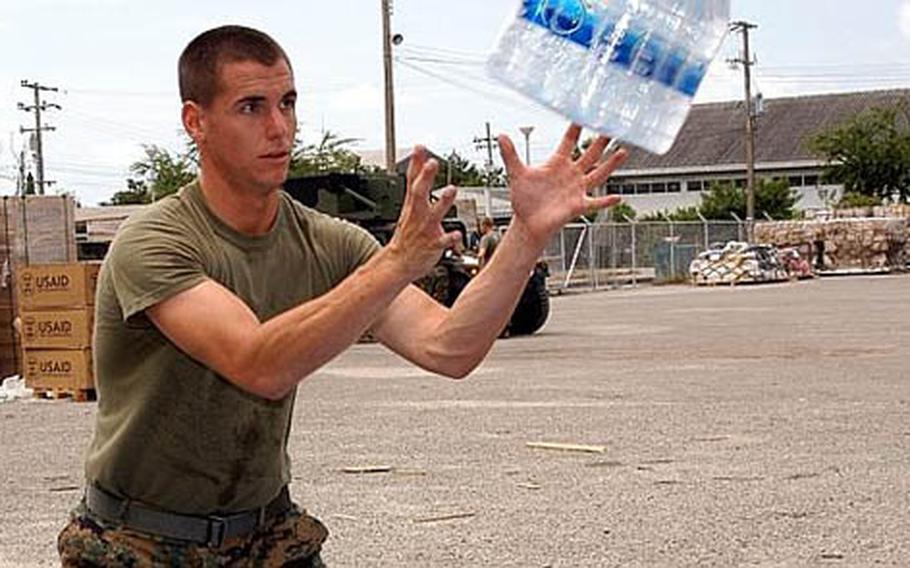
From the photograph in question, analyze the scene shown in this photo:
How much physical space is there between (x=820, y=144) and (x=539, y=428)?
8003cm

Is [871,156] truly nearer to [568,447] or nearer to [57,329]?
[57,329]

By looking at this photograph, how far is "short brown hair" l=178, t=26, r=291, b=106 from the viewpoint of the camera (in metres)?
3.57

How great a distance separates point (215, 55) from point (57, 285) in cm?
1335

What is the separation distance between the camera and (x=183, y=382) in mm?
3646

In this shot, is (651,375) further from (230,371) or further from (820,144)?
(820,144)

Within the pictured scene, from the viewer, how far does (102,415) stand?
3756mm

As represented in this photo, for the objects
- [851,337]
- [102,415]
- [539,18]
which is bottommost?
[851,337]

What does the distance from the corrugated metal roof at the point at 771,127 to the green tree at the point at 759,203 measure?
48.2 feet

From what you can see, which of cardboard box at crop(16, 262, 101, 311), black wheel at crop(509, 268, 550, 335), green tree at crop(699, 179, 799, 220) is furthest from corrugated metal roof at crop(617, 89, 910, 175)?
cardboard box at crop(16, 262, 101, 311)

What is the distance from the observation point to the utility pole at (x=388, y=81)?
4047cm

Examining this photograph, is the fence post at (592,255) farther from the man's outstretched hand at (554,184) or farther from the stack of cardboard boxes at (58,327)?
the man's outstretched hand at (554,184)

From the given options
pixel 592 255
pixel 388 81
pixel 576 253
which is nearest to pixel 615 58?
pixel 388 81

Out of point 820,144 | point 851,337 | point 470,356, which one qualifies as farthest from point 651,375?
A: point 820,144

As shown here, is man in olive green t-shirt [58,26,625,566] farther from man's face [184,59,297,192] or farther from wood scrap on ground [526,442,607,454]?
wood scrap on ground [526,442,607,454]
